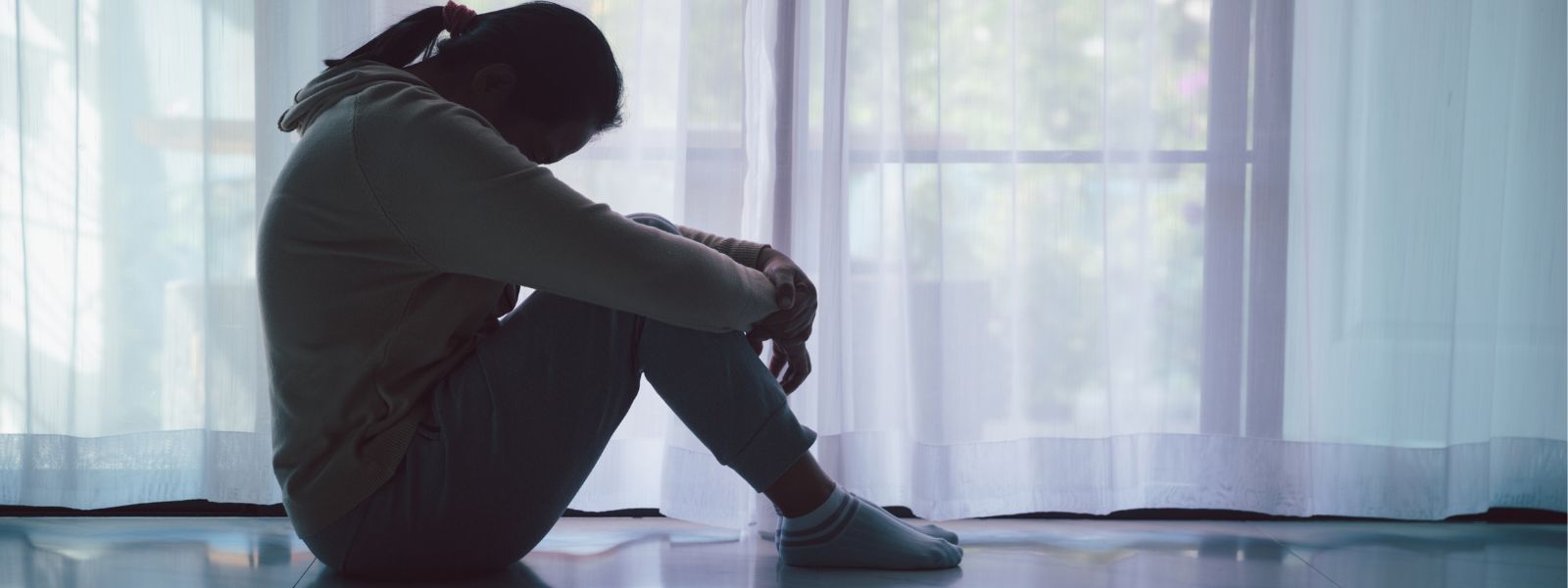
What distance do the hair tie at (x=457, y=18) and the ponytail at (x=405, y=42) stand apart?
11 mm

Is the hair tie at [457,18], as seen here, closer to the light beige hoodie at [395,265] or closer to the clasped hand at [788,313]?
the light beige hoodie at [395,265]

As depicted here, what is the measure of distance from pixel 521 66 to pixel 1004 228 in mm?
824

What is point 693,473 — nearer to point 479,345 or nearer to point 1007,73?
point 479,345

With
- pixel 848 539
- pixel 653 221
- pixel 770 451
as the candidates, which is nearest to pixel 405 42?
pixel 653 221

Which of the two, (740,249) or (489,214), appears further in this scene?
(740,249)

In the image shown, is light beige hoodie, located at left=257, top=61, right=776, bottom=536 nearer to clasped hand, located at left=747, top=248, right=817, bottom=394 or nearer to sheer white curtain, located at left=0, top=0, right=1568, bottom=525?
clasped hand, located at left=747, top=248, right=817, bottom=394

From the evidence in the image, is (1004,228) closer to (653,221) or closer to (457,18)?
(653,221)

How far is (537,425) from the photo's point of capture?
3.56ft

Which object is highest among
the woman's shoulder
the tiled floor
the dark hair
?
the dark hair

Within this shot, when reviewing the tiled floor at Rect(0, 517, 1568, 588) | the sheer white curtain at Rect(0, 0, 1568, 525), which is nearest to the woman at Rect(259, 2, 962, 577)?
the tiled floor at Rect(0, 517, 1568, 588)

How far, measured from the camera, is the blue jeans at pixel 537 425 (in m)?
1.07

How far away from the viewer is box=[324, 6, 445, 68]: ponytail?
3.60 ft

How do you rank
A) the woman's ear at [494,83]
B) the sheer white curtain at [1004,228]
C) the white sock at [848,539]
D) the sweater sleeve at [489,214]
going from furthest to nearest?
the sheer white curtain at [1004,228] → the white sock at [848,539] → the woman's ear at [494,83] → the sweater sleeve at [489,214]

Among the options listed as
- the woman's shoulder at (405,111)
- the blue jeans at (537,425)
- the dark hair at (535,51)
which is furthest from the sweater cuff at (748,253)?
the woman's shoulder at (405,111)
